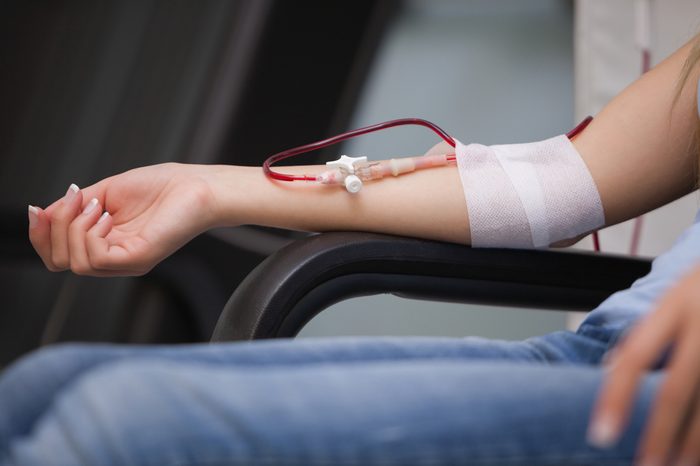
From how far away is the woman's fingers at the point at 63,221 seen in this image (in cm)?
80

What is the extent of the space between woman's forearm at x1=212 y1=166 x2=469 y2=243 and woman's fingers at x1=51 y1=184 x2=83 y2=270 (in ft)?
0.44

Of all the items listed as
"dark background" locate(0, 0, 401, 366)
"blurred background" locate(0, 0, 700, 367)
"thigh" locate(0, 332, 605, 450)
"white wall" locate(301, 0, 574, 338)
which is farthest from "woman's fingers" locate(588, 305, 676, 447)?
"white wall" locate(301, 0, 574, 338)

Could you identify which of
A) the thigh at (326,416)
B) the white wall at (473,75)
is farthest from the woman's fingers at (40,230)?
the white wall at (473,75)

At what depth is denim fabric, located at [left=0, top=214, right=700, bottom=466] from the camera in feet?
1.37

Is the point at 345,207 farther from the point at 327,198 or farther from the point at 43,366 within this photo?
the point at 43,366

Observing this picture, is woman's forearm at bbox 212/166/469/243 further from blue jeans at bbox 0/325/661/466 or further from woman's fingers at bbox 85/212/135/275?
blue jeans at bbox 0/325/661/466

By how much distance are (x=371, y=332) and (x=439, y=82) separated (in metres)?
0.66

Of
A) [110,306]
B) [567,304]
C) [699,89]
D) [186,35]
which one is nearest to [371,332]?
[110,306]

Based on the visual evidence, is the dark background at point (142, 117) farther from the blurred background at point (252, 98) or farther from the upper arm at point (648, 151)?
the upper arm at point (648, 151)

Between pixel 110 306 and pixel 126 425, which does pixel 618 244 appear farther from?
pixel 126 425

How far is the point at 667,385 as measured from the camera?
427mm

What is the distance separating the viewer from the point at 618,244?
1.55m

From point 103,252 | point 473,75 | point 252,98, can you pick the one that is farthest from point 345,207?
point 473,75

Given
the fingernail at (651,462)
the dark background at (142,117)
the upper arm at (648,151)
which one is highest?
the upper arm at (648,151)
